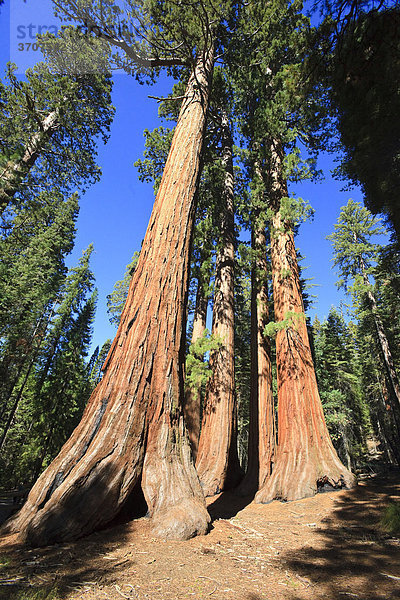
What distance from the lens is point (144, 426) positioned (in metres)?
3.14

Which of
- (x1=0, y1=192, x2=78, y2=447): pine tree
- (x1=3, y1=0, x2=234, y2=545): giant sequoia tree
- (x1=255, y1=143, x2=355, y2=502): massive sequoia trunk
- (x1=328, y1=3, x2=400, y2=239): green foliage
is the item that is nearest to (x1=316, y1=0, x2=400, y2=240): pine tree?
(x1=328, y1=3, x2=400, y2=239): green foliage

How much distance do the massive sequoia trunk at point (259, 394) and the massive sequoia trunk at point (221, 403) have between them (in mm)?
573

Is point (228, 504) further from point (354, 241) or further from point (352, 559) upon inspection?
point (354, 241)

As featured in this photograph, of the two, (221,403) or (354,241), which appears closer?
(221,403)

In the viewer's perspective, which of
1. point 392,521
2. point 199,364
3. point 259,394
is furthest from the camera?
point 259,394

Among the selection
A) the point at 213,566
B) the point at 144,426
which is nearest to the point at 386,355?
the point at 144,426

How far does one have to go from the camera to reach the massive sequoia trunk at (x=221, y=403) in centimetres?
715

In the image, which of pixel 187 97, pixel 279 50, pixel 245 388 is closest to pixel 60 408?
pixel 245 388

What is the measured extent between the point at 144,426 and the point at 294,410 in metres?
3.97

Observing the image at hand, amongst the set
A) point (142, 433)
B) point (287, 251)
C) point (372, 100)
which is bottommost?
point (142, 433)

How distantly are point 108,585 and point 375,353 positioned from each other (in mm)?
23497

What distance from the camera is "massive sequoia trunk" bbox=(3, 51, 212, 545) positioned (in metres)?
2.59

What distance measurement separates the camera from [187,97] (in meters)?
5.84

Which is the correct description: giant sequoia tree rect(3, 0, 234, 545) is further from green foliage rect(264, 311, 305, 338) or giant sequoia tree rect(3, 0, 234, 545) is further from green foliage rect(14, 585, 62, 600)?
green foliage rect(264, 311, 305, 338)
